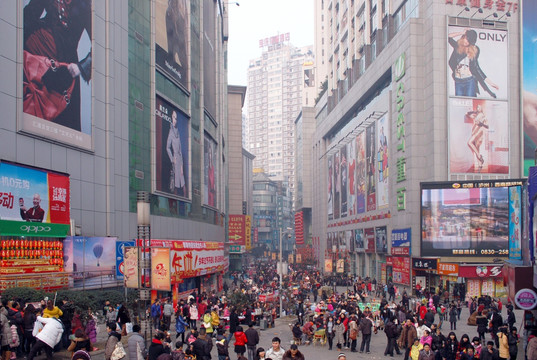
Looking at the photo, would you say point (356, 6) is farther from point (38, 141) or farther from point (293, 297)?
point (38, 141)

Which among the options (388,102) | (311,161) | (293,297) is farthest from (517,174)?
(311,161)

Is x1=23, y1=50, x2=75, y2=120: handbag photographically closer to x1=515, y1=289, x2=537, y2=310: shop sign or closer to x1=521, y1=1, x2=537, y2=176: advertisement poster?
x1=515, y1=289, x2=537, y2=310: shop sign

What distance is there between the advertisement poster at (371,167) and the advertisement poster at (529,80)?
18687 millimetres

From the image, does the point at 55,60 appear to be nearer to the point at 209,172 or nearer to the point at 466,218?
the point at 209,172

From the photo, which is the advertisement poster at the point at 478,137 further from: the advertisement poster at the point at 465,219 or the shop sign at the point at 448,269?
the shop sign at the point at 448,269

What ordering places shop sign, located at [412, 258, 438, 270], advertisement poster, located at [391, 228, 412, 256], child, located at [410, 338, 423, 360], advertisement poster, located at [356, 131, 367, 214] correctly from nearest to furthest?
1. child, located at [410, 338, 423, 360]
2. shop sign, located at [412, 258, 438, 270]
3. advertisement poster, located at [391, 228, 412, 256]
4. advertisement poster, located at [356, 131, 367, 214]

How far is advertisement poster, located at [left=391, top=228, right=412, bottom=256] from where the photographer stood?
5433 centimetres

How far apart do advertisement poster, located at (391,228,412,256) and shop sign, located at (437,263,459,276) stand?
17.2 feet

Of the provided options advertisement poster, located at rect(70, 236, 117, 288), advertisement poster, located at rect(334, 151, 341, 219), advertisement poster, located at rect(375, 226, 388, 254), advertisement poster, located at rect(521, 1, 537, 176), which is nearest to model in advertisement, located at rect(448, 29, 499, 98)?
advertisement poster, located at rect(521, 1, 537, 176)

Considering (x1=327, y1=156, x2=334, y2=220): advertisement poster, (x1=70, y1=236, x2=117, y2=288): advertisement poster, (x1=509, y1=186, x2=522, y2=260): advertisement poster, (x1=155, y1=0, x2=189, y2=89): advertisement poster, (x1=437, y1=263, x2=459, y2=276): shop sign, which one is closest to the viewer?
(x1=509, y1=186, x2=522, y2=260): advertisement poster

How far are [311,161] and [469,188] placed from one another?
79579 millimetres

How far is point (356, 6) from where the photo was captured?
268 ft

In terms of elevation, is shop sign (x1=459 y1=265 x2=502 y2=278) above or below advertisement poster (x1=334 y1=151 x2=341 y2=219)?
below

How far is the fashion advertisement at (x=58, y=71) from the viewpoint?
90.1 feet
